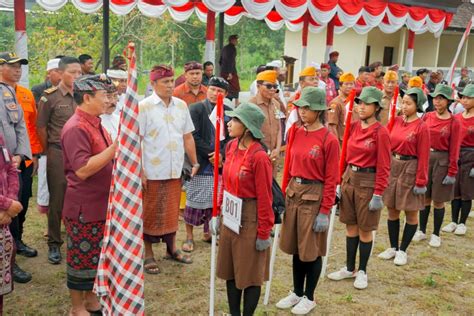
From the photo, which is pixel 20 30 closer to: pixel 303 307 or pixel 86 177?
pixel 86 177

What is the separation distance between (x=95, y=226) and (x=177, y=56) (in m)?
26.3

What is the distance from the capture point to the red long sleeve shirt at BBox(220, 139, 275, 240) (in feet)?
11.4

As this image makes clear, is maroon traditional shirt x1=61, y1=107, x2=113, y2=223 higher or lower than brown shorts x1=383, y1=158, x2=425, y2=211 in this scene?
higher

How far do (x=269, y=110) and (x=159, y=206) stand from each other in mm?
1791

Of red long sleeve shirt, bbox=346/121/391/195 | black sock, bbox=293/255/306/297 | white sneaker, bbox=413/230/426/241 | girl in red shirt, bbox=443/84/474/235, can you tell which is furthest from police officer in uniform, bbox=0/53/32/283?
girl in red shirt, bbox=443/84/474/235

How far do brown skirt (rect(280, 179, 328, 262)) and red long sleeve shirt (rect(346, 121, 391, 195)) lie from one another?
786 millimetres

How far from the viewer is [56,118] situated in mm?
4891

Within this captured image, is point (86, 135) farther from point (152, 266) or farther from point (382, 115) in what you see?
point (382, 115)

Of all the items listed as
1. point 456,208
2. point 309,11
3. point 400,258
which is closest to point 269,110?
point 400,258

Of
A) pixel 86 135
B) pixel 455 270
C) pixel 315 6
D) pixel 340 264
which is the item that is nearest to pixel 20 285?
pixel 86 135

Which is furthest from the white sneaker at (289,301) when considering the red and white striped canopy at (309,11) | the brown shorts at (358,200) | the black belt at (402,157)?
the red and white striped canopy at (309,11)

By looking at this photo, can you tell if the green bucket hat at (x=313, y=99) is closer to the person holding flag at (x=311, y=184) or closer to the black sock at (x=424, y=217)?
the person holding flag at (x=311, y=184)

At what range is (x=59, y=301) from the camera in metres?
4.37

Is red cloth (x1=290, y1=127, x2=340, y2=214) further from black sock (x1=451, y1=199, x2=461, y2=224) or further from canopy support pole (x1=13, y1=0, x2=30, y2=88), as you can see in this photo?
canopy support pole (x1=13, y1=0, x2=30, y2=88)
